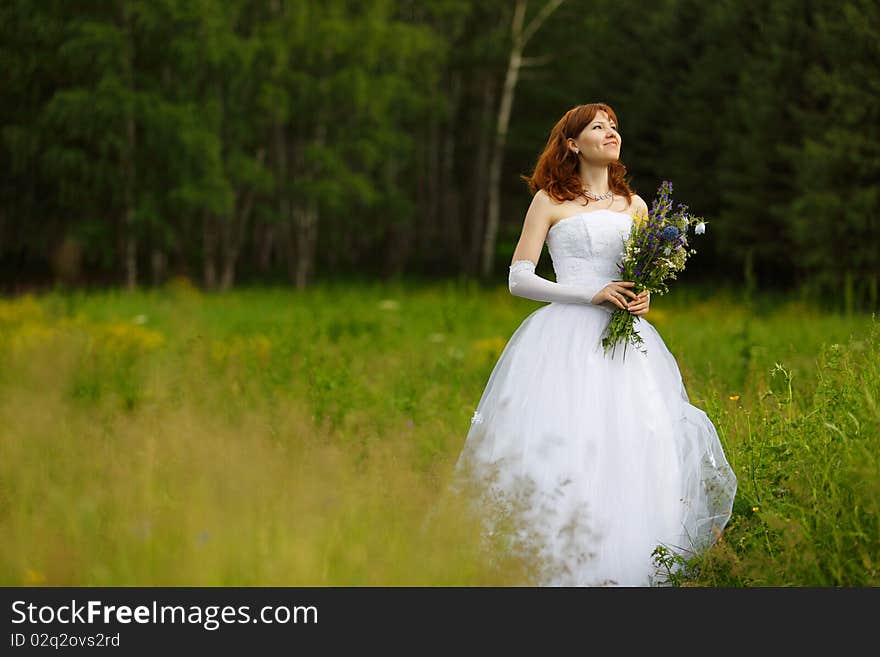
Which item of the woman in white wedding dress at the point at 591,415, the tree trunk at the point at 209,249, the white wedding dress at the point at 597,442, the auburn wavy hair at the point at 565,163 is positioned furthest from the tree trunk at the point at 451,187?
the white wedding dress at the point at 597,442

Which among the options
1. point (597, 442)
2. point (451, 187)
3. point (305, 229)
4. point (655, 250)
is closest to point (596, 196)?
point (655, 250)

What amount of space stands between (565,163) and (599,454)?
51.3 inches

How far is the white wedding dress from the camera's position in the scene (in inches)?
166

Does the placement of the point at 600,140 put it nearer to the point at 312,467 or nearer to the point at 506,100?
the point at 312,467

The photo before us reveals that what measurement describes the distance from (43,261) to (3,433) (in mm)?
25312

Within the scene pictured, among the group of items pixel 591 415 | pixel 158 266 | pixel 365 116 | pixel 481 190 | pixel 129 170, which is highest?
pixel 591 415

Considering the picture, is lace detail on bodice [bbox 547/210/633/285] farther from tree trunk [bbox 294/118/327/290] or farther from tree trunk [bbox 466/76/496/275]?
tree trunk [bbox 466/76/496/275]

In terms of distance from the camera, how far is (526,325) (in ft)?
15.0

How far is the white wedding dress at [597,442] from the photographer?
13.8 feet

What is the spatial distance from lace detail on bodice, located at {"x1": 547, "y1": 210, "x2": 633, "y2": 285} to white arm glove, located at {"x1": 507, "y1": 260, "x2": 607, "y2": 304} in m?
0.07

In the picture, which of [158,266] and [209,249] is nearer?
[209,249]

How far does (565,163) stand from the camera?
14.8 feet

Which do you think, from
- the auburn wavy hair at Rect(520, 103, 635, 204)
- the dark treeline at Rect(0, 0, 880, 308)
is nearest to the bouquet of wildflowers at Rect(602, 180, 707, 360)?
the auburn wavy hair at Rect(520, 103, 635, 204)
